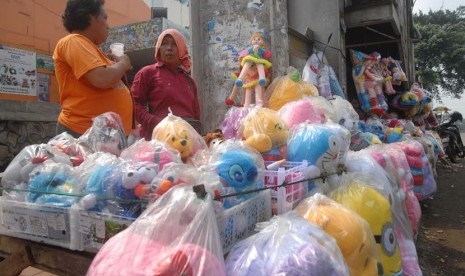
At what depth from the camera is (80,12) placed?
2.23m

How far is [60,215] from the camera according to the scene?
1428 millimetres

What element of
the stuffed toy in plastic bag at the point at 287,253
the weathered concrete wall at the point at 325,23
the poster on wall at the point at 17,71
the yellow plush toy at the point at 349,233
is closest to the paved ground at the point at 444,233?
the yellow plush toy at the point at 349,233

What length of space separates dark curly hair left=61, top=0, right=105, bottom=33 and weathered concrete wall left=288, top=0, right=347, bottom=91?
119 inches

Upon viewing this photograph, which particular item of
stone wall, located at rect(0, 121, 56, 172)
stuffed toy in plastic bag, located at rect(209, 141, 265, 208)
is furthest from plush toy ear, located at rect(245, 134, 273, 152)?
stone wall, located at rect(0, 121, 56, 172)

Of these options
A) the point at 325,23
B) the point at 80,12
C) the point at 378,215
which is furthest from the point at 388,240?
the point at 325,23

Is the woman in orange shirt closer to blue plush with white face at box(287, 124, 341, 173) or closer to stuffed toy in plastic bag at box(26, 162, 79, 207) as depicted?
stuffed toy in plastic bag at box(26, 162, 79, 207)

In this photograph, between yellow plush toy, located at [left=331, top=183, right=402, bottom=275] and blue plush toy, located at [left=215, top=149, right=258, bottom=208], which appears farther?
yellow plush toy, located at [left=331, top=183, right=402, bottom=275]

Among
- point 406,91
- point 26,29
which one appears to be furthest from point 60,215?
point 26,29

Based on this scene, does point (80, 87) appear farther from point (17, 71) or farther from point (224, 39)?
point (17, 71)

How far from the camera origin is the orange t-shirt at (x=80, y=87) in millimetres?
2035

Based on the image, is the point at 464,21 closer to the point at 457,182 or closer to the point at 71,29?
the point at 457,182

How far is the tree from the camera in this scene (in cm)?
2108

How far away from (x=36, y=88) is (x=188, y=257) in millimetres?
7906

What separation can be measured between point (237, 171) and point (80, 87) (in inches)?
44.6
